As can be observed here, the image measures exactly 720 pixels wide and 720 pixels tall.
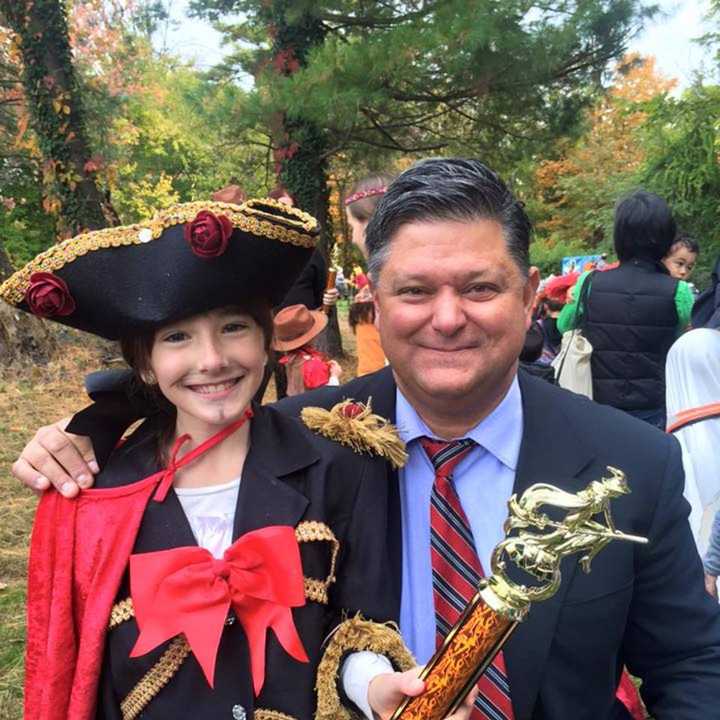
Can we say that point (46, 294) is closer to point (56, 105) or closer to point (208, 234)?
point (208, 234)

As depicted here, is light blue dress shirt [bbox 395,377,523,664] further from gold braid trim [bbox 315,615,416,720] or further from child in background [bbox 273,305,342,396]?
child in background [bbox 273,305,342,396]

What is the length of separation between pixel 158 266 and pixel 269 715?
96 cm

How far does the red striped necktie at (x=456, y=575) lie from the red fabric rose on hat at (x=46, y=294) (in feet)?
2.96

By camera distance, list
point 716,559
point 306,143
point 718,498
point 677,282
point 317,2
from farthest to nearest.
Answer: point 306,143, point 317,2, point 677,282, point 718,498, point 716,559

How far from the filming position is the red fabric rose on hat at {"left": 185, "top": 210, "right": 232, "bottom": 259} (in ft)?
4.45

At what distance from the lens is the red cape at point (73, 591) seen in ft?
4.56

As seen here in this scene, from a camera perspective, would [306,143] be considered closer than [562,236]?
Yes

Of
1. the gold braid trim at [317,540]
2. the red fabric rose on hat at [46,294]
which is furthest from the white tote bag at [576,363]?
the red fabric rose on hat at [46,294]

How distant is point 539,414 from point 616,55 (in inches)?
266

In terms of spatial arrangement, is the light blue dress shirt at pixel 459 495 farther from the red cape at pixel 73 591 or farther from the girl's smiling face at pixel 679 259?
the girl's smiling face at pixel 679 259

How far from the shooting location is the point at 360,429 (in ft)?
5.03

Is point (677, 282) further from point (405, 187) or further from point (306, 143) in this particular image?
point (306, 143)

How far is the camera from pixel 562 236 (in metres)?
23.0

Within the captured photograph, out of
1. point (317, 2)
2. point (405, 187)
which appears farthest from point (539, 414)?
point (317, 2)
